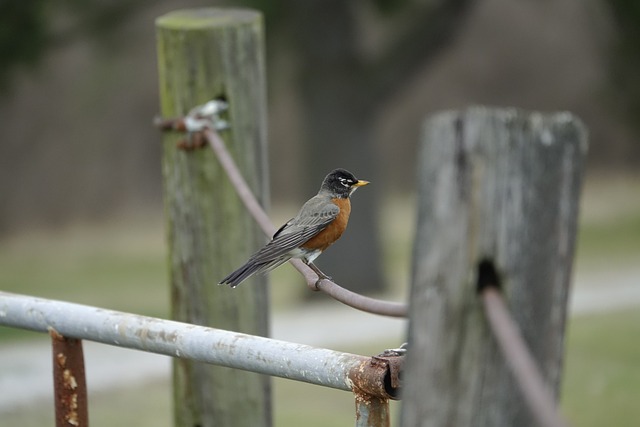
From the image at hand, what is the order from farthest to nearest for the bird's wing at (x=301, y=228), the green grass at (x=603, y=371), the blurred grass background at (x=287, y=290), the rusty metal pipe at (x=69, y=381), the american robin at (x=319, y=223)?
the blurred grass background at (x=287, y=290) → the green grass at (x=603, y=371) → the american robin at (x=319, y=223) → the bird's wing at (x=301, y=228) → the rusty metal pipe at (x=69, y=381)

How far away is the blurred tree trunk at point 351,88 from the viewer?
51.2 ft

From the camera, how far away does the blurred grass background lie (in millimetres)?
9023

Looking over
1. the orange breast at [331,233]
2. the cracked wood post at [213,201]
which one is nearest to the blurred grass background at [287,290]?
the cracked wood post at [213,201]

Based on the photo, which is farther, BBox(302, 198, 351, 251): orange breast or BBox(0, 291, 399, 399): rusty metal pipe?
BBox(302, 198, 351, 251): orange breast

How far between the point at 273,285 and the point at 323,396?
7.65 meters

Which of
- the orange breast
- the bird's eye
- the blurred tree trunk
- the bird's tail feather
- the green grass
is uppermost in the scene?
the blurred tree trunk

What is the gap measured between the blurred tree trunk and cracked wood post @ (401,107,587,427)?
548 inches

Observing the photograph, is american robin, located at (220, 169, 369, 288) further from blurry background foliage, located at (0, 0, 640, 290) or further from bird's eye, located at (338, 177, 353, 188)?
blurry background foliage, located at (0, 0, 640, 290)

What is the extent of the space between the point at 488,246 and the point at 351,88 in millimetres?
14474

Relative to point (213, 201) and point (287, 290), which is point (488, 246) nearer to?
point (213, 201)

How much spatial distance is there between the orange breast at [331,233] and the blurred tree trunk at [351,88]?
1158 cm

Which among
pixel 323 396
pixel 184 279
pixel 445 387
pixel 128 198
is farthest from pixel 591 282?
pixel 445 387

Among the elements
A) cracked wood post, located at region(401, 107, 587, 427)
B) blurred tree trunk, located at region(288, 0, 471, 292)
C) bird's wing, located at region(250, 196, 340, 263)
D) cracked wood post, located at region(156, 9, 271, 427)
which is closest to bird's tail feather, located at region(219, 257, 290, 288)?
bird's wing, located at region(250, 196, 340, 263)

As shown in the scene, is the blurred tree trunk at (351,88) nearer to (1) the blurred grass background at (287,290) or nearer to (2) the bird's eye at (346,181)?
(1) the blurred grass background at (287,290)
